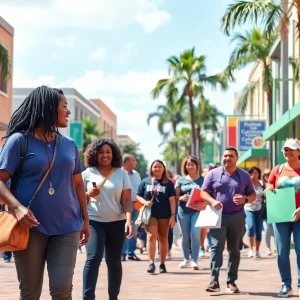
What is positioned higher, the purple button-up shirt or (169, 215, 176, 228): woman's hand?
the purple button-up shirt

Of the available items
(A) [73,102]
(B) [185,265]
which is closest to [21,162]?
(B) [185,265]

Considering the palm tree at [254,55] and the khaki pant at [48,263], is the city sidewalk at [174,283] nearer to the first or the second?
the khaki pant at [48,263]

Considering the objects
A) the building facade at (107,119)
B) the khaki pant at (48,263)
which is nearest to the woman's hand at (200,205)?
the khaki pant at (48,263)

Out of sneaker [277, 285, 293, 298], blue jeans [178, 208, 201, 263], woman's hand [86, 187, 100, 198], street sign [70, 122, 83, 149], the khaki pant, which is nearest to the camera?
the khaki pant

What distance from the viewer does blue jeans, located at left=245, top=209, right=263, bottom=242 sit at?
52.9 ft

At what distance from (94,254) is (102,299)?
5.30 feet

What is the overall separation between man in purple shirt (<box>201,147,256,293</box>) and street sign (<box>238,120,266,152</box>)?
27.6 m

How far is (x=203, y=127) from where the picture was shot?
8994cm

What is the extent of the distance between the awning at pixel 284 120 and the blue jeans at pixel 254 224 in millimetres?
2935

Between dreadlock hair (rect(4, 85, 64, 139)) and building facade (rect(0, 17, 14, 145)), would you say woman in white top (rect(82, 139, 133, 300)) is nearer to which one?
dreadlock hair (rect(4, 85, 64, 139))

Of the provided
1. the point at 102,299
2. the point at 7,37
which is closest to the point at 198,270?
the point at 102,299

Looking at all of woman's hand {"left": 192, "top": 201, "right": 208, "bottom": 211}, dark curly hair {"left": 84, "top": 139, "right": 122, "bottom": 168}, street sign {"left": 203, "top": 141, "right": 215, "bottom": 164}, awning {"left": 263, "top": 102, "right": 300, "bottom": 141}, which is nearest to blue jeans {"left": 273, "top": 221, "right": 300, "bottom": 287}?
woman's hand {"left": 192, "top": 201, "right": 208, "bottom": 211}

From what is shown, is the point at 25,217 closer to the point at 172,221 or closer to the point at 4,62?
the point at 172,221

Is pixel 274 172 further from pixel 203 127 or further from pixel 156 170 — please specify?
pixel 203 127
